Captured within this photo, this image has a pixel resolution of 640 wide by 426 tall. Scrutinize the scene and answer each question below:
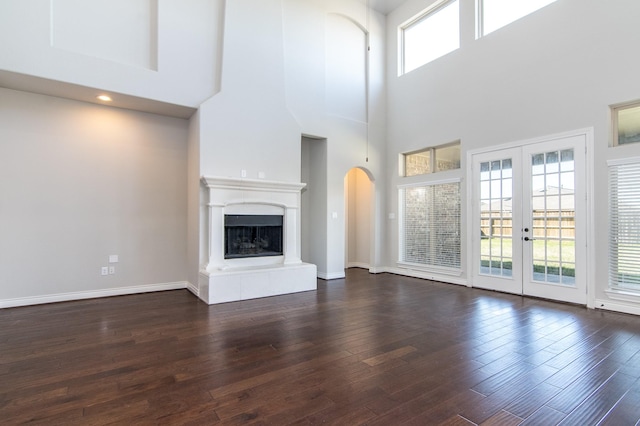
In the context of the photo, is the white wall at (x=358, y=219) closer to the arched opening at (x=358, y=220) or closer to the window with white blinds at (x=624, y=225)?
the arched opening at (x=358, y=220)

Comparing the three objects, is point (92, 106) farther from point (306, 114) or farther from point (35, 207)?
point (306, 114)

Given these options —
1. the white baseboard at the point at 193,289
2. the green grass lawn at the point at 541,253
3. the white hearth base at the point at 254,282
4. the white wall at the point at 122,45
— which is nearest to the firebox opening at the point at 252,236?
the white hearth base at the point at 254,282

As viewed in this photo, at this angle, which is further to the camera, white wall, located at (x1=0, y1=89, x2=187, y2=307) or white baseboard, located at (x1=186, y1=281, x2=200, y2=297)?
white baseboard, located at (x1=186, y1=281, x2=200, y2=297)

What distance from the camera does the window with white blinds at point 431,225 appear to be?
605 cm

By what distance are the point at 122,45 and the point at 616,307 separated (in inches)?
292

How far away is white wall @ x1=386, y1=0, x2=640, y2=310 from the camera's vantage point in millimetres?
4137

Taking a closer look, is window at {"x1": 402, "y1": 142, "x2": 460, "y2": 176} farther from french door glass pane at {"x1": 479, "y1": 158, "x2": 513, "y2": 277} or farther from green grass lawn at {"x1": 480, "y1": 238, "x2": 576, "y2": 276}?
green grass lawn at {"x1": 480, "y1": 238, "x2": 576, "y2": 276}

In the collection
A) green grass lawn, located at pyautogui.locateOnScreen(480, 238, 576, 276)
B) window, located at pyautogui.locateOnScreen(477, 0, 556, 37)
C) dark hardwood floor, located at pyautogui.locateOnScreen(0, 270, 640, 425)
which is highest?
window, located at pyautogui.locateOnScreen(477, 0, 556, 37)

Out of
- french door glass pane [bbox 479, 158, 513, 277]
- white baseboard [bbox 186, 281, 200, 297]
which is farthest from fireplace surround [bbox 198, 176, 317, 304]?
french door glass pane [bbox 479, 158, 513, 277]

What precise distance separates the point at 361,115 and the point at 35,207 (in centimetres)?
589

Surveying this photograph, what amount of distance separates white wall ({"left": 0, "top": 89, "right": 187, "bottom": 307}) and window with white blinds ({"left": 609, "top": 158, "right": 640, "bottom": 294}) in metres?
6.31

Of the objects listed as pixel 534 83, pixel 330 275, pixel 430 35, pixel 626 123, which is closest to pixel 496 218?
pixel 626 123

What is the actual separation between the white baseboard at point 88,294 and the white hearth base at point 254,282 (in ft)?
3.13

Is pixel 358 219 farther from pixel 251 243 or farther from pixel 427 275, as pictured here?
pixel 251 243
